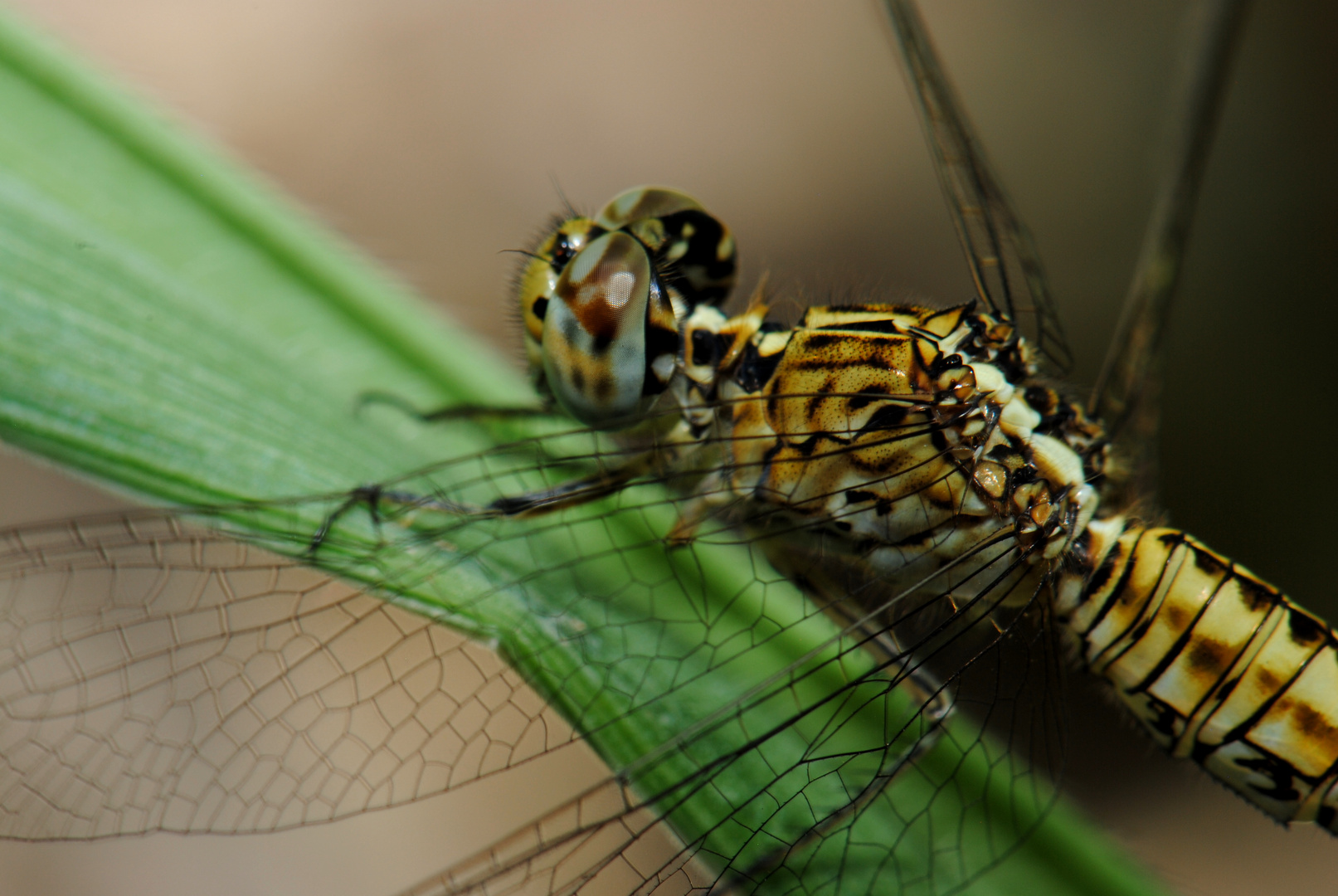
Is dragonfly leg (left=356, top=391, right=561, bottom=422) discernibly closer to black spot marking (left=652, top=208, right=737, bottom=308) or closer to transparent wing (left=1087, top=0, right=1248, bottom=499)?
black spot marking (left=652, top=208, right=737, bottom=308)

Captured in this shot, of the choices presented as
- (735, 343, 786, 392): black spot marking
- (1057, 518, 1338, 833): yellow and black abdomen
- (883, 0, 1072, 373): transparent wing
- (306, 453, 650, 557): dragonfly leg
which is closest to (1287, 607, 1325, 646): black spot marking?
(1057, 518, 1338, 833): yellow and black abdomen

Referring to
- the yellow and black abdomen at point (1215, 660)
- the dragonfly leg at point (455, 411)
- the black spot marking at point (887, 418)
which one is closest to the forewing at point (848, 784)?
the yellow and black abdomen at point (1215, 660)

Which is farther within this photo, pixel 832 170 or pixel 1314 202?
pixel 832 170

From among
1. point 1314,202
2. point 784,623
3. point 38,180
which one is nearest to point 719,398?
point 784,623

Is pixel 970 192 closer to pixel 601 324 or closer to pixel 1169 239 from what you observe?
pixel 1169 239

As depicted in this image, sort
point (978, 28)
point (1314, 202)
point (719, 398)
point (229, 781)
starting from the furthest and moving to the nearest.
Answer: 1. point (978, 28)
2. point (1314, 202)
3. point (719, 398)
4. point (229, 781)

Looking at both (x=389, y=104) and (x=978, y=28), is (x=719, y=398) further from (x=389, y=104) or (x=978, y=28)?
(x=978, y=28)

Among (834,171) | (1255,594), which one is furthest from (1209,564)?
(834,171)
